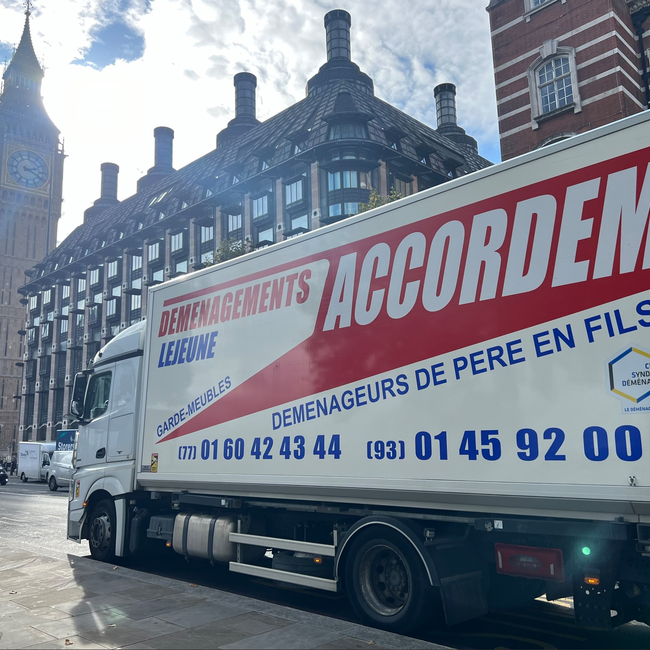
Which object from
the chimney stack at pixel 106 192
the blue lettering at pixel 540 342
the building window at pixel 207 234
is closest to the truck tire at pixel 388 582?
the blue lettering at pixel 540 342

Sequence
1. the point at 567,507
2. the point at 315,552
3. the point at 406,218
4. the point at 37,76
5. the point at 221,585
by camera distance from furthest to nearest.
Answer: the point at 37,76 < the point at 221,585 < the point at 315,552 < the point at 406,218 < the point at 567,507

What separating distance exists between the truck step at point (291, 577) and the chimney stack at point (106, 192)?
280 ft

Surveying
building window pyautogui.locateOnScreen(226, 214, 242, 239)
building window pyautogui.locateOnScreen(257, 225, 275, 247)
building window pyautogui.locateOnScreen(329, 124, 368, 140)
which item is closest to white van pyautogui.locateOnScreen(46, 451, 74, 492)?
building window pyautogui.locateOnScreen(257, 225, 275, 247)

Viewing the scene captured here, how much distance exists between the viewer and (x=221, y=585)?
8.57 m

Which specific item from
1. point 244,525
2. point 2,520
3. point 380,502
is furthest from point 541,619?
point 2,520

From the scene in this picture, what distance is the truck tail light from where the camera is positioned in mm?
5004

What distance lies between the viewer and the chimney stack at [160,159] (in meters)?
77.5

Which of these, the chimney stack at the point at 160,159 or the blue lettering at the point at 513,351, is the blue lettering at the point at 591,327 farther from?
the chimney stack at the point at 160,159

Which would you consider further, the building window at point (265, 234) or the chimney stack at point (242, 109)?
the chimney stack at point (242, 109)

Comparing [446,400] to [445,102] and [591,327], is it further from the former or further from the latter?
[445,102]

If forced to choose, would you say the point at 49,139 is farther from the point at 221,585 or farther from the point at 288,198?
the point at 221,585

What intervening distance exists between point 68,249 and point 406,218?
252ft

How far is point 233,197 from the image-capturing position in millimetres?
49656

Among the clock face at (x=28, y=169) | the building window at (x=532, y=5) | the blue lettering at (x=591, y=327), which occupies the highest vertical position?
the clock face at (x=28, y=169)
